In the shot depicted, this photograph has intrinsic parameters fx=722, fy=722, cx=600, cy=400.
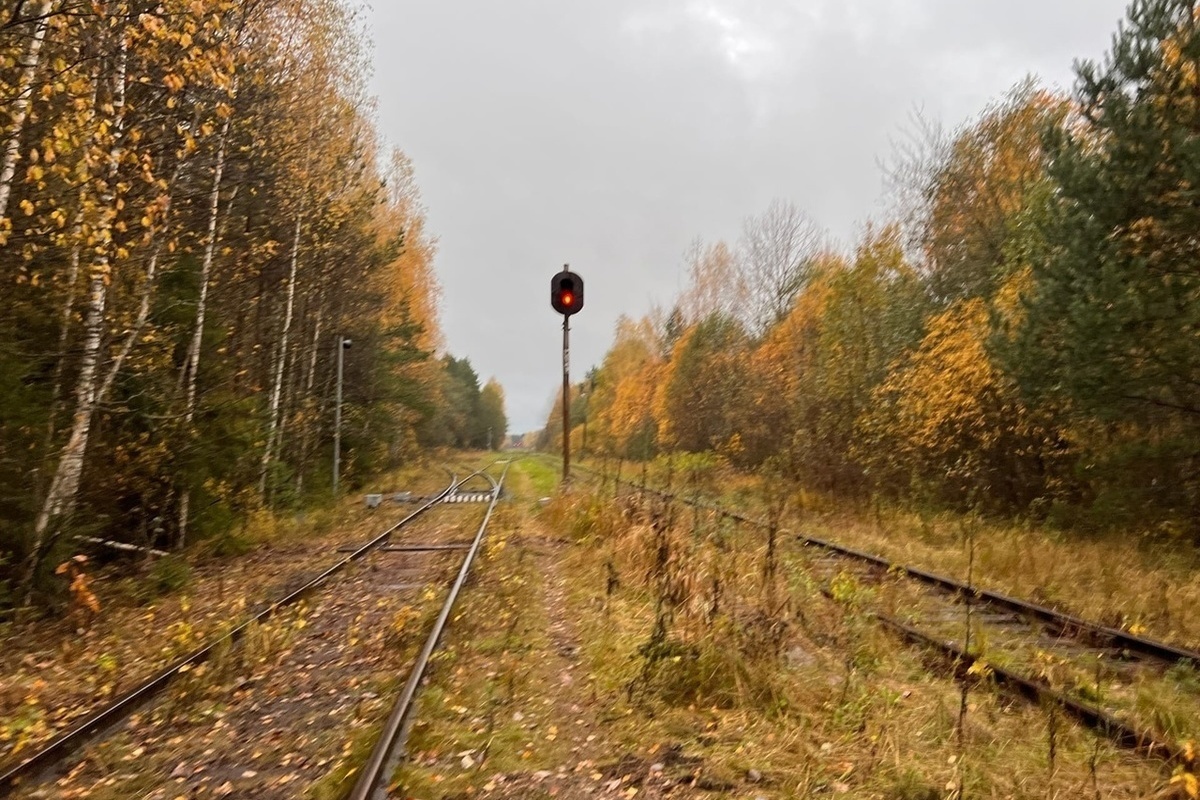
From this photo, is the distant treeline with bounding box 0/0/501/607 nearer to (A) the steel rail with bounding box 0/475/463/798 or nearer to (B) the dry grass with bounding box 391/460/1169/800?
(A) the steel rail with bounding box 0/475/463/798

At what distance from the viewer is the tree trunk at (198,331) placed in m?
10.5

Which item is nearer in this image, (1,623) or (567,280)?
(1,623)

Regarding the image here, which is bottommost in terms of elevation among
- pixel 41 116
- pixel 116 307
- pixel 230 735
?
pixel 230 735

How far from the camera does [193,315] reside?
36.8 feet

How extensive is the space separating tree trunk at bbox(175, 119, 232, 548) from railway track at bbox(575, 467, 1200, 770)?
930 cm

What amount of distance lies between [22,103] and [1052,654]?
395 inches

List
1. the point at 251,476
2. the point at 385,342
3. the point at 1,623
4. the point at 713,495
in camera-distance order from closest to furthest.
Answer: the point at 1,623 < the point at 251,476 < the point at 713,495 < the point at 385,342

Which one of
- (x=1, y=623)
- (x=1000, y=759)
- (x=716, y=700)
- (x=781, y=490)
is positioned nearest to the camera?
(x=1000, y=759)

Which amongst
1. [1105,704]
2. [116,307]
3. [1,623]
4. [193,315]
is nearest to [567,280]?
[193,315]

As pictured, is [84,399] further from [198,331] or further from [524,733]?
[524,733]

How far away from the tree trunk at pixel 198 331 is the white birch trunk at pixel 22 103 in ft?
12.8

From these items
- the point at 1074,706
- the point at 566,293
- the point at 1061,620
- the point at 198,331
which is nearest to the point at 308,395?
the point at 566,293

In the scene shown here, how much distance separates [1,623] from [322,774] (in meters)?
4.99

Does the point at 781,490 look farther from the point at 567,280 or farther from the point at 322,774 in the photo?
the point at 322,774
